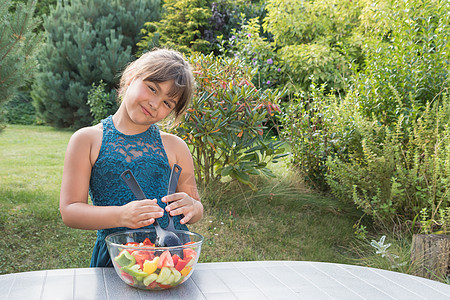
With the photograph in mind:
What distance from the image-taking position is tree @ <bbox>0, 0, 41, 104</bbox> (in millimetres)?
3504

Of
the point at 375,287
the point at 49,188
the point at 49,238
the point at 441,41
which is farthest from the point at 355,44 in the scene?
the point at 375,287

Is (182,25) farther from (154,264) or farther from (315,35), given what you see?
(154,264)

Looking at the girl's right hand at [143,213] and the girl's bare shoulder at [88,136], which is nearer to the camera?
the girl's right hand at [143,213]

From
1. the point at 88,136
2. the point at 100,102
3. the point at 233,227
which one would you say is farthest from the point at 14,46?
the point at 100,102

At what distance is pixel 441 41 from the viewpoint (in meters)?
3.64

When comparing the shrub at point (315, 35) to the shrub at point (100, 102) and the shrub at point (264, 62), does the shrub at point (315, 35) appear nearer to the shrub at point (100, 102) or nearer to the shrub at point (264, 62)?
the shrub at point (264, 62)

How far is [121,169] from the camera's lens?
60.1 inches

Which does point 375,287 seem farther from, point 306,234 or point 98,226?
point 306,234

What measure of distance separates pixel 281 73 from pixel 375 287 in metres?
8.00

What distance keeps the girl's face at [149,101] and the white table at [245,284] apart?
0.50m

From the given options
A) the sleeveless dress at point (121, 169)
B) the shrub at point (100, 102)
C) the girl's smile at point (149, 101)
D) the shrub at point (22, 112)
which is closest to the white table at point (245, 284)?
the sleeveless dress at point (121, 169)

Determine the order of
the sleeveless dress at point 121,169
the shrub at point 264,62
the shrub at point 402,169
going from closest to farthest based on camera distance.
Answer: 1. the sleeveless dress at point 121,169
2. the shrub at point 402,169
3. the shrub at point 264,62

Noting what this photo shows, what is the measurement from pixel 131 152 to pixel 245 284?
0.64 m

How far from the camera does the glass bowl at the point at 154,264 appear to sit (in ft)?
3.35
